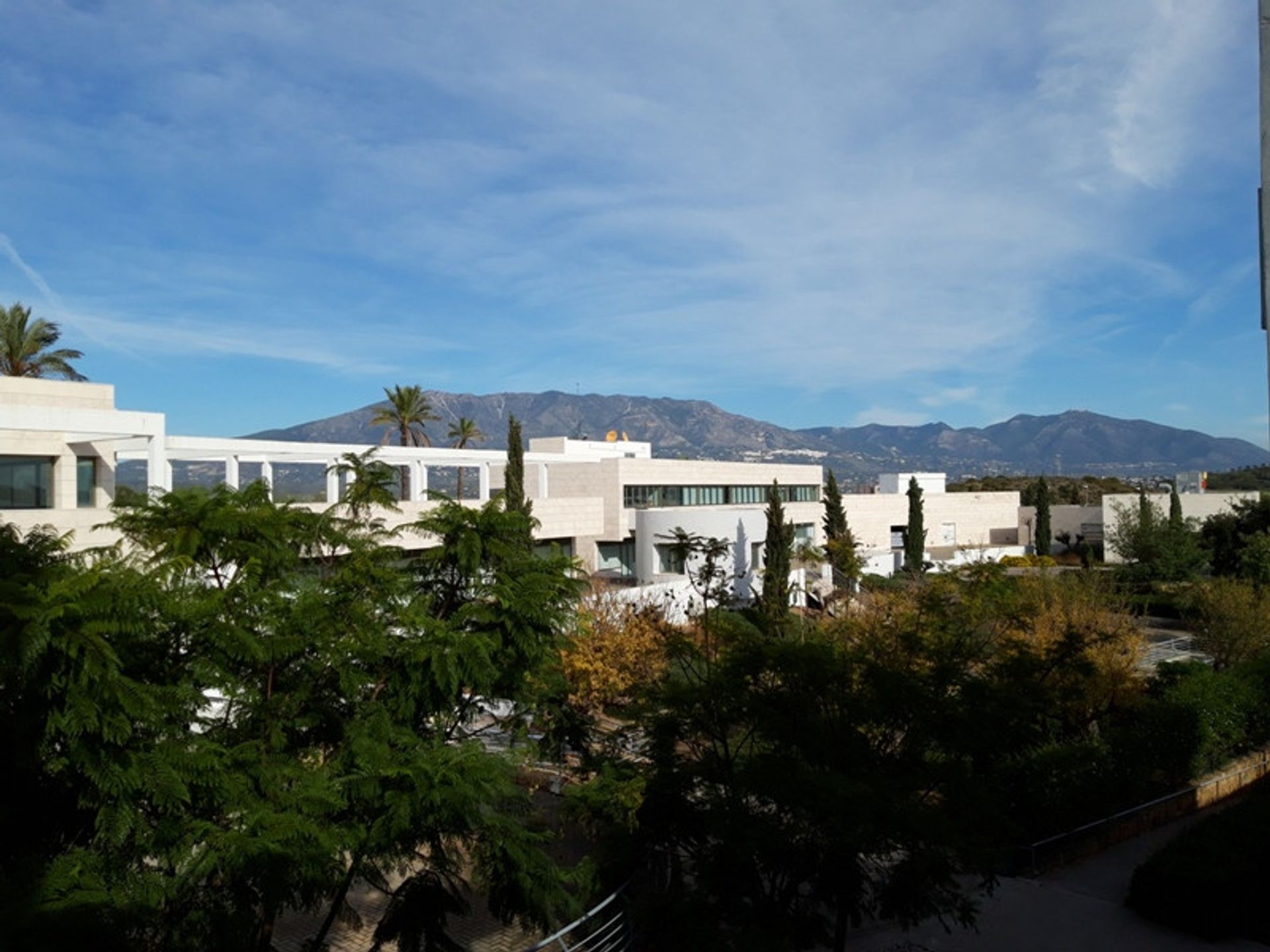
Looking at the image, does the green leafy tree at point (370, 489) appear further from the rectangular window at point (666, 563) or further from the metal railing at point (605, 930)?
the rectangular window at point (666, 563)

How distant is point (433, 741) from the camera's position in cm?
898

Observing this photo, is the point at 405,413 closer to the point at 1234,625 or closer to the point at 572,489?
the point at 572,489

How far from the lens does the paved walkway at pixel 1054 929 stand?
37.7ft

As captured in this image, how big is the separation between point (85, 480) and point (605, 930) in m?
16.9

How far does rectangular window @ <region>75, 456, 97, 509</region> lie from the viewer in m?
20.3

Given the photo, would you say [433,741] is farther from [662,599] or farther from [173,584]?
[662,599]

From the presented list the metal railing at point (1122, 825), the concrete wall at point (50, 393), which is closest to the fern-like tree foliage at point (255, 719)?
the metal railing at point (1122, 825)

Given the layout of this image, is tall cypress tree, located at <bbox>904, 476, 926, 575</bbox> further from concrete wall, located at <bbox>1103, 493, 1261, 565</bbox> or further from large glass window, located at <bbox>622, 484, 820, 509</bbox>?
concrete wall, located at <bbox>1103, 493, 1261, 565</bbox>

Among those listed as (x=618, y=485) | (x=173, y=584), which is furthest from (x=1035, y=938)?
(x=618, y=485)

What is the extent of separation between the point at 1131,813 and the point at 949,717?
7699 millimetres

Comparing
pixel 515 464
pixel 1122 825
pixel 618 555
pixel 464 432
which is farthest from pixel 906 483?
pixel 1122 825

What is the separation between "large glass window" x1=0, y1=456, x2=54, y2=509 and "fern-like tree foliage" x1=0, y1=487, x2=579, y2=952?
38.7ft

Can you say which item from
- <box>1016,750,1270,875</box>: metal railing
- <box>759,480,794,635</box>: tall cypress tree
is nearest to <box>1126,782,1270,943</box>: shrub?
<box>1016,750,1270,875</box>: metal railing

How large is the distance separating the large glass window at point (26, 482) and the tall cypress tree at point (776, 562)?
20309 mm
